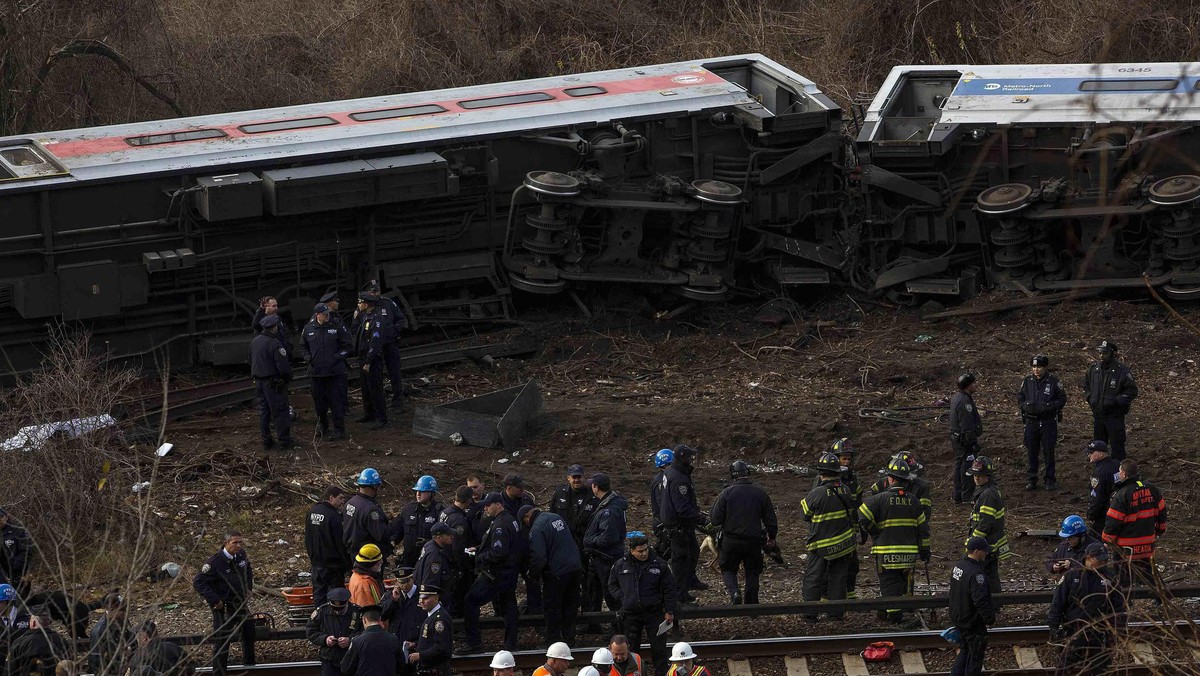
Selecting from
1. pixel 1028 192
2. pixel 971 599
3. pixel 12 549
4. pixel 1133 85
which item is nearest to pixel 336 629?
pixel 12 549

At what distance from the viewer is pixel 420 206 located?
59.6 ft

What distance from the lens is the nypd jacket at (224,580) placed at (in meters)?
11.4

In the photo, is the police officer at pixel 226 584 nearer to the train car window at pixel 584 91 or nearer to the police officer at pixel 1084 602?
the police officer at pixel 1084 602

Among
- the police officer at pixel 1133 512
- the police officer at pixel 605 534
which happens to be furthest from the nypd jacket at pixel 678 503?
the police officer at pixel 1133 512

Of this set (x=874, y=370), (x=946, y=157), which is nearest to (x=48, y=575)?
(x=874, y=370)

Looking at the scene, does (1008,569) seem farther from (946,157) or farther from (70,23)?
(70,23)

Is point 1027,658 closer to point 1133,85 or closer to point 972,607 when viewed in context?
point 972,607

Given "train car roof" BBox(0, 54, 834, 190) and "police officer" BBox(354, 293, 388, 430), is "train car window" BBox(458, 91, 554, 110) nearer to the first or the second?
"train car roof" BBox(0, 54, 834, 190)

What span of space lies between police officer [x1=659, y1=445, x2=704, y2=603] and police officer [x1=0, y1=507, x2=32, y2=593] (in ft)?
15.3

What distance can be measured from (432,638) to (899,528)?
368 centimetres

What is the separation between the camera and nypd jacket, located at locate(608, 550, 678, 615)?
11.6m

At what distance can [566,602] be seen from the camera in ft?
39.8

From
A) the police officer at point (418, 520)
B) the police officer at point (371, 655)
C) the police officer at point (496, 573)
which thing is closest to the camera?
the police officer at point (371, 655)

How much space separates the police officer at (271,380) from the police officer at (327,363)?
11.2 inches
